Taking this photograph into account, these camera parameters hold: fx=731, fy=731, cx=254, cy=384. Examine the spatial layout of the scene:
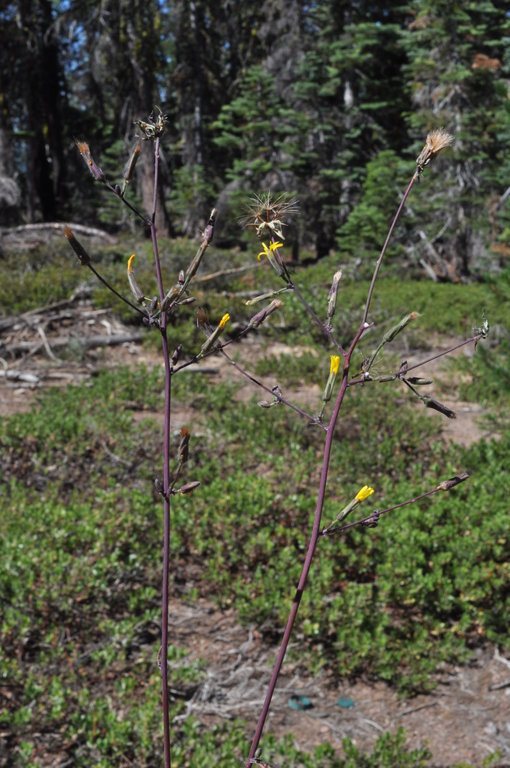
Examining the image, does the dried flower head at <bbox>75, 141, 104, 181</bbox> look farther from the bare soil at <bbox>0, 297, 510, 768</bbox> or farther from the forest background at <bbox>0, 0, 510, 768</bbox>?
the bare soil at <bbox>0, 297, 510, 768</bbox>

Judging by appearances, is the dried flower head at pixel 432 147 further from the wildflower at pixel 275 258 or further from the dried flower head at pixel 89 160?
the dried flower head at pixel 89 160

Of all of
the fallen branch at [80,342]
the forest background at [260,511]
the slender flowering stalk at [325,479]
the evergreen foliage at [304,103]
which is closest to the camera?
the slender flowering stalk at [325,479]

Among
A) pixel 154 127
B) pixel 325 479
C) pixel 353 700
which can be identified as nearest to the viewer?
pixel 325 479

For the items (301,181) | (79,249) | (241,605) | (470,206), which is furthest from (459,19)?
(79,249)

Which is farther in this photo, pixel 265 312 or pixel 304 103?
pixel 304 103

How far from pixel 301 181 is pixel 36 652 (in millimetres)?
13947

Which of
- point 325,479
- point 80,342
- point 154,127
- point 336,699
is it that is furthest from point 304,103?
point 325,479

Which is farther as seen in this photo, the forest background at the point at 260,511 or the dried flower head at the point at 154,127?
the forest background at the point at 260,511

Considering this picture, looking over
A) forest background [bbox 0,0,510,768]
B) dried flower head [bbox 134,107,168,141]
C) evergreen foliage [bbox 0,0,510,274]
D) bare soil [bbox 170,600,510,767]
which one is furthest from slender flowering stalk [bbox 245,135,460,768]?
evergreen foliage [bbox 0,0,510,274]

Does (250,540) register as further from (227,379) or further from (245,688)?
(227,379)

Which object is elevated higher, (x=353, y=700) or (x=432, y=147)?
(x=432, y=147)

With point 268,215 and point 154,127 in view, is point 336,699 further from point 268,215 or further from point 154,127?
point 154,127

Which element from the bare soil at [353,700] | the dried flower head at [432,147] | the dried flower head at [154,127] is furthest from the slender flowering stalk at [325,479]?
the bare soil at [353,700]

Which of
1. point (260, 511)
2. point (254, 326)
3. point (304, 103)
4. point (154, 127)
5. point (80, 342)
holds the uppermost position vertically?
point (304, 103)
